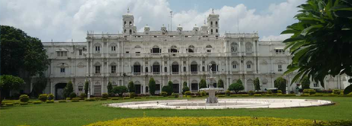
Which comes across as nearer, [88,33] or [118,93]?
[118,93]

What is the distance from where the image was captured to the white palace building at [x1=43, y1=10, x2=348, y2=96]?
56.7 m

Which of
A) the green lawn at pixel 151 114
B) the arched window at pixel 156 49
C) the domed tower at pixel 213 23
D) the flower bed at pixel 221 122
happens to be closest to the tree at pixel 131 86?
the arched window at pixel 156 49

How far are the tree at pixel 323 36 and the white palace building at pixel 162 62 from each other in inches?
1910

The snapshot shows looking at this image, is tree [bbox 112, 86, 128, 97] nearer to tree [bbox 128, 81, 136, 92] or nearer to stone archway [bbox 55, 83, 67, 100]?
tree [bbox 128, 81, 136, 92]

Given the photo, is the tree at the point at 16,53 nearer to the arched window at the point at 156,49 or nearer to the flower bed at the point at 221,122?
the arched window at the point at 156,49

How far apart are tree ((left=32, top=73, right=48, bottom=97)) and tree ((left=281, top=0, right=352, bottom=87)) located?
171 feet

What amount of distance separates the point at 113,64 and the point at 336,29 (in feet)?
Result: 170

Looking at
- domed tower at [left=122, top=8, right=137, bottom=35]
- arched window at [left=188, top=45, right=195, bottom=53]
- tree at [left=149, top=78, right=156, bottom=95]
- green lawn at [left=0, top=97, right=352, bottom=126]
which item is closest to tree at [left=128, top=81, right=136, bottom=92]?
tree at [left=149, top=78, right=156, bottom=95]

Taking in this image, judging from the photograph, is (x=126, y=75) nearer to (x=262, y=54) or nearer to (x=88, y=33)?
(x=88, y=33)

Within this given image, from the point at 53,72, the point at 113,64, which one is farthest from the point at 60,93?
the point at 113,64

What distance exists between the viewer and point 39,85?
176ft

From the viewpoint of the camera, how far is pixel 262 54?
199ft

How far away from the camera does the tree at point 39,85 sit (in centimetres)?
5347

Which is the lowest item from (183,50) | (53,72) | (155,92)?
(155,92)
